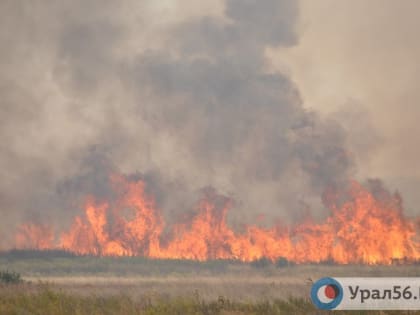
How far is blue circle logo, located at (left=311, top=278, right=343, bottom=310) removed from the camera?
28.4m

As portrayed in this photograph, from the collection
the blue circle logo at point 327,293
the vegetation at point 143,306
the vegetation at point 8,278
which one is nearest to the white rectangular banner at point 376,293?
the blue circle logo at point 327,293

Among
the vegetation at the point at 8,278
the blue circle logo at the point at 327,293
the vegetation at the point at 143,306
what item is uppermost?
the vegetation at the point at 8,278

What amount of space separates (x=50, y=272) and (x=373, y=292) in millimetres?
80161

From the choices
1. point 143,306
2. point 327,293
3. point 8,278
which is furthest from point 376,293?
point 8,278

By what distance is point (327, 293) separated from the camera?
93.8ft

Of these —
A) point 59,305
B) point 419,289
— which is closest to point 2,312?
point 59,305

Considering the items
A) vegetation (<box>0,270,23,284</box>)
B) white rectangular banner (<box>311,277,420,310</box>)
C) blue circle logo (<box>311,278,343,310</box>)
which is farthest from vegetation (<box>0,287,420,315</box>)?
vegetation (<box>0,270,23,284</box>)

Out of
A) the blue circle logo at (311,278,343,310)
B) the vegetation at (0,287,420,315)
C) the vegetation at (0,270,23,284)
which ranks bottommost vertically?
the vegetation at (0,287,420,315)

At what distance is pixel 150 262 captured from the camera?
112m

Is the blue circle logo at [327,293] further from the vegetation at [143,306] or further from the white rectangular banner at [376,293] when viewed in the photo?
the vegetation at [143,306]

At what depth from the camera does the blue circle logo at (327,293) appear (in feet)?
93.3

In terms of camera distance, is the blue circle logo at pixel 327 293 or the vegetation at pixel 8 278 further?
the vegetation at pixel 8 278

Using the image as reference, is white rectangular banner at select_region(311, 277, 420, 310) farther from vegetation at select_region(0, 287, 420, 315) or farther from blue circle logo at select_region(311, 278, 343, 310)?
vegetation at select_region(0, 287, 420, 315)

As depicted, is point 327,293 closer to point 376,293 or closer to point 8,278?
point 376,293
